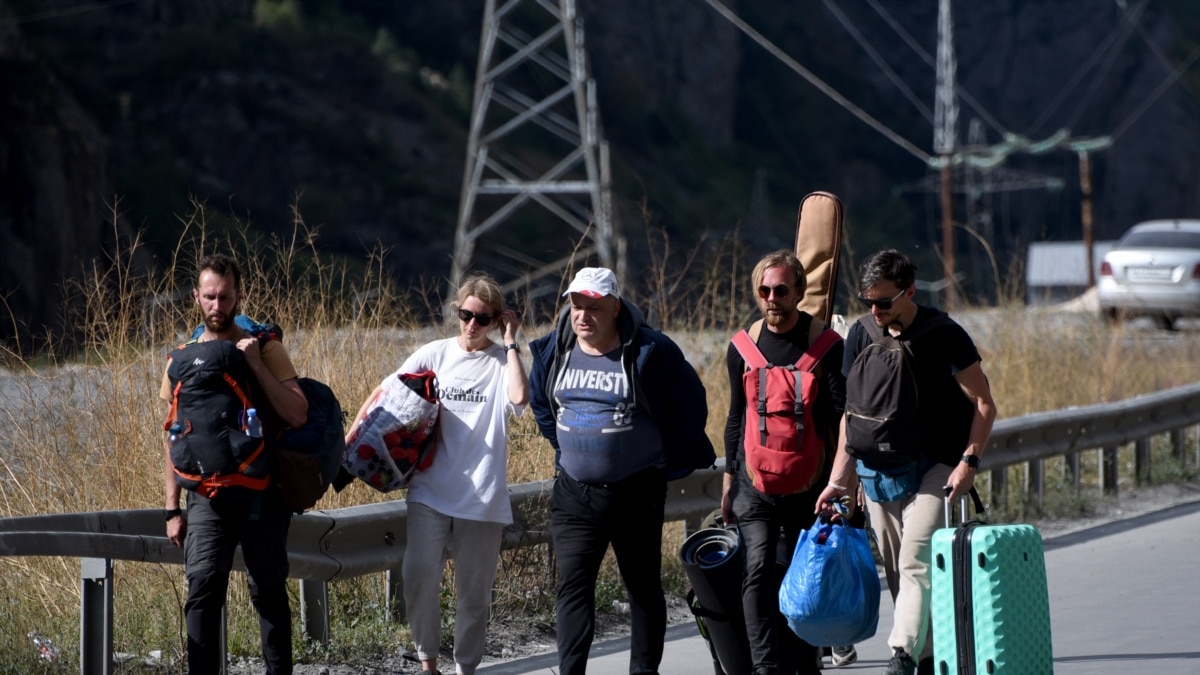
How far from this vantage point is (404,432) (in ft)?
21.2

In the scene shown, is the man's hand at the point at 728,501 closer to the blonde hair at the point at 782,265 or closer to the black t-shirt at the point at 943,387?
the black t-shirt at the point at 943,387

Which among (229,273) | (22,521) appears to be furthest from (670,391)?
(22,521)

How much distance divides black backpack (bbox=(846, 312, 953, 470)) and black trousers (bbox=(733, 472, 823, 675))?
31 cm

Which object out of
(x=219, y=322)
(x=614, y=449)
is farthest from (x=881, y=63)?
(x=219, y=322)

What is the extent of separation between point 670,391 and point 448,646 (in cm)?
212

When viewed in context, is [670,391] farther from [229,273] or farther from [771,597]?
[229,273]

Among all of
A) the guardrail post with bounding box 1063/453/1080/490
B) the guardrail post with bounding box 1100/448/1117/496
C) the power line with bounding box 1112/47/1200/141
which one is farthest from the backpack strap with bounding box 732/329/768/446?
the power line with bounding box 1112/47/1200/141

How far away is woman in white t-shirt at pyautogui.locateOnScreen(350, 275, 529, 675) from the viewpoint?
21.4 feet

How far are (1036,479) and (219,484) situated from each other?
24.0ft

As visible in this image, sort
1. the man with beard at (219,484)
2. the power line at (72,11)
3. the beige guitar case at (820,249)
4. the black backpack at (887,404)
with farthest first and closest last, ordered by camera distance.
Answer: the power line at (72,11) < the beige guitar case at (820,249) < the black backpack at (887,404) < the man with beard at (219,484)

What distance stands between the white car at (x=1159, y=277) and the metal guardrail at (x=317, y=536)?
13.7 meters

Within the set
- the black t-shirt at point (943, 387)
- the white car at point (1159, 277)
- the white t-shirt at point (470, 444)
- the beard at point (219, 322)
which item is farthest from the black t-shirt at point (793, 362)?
the white car at point (1159, 277)

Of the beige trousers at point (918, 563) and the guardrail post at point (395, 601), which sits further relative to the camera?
the guardrail post at point (395, 601)

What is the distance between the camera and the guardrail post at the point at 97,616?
19.4 feet
